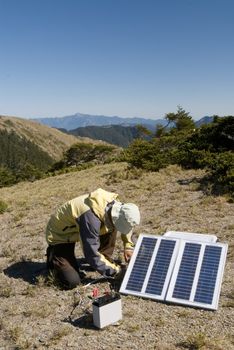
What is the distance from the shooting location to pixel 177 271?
6.73 meters

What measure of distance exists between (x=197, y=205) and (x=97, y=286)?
626 cm

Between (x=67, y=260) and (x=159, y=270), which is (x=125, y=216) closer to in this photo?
(x=159, y=270)

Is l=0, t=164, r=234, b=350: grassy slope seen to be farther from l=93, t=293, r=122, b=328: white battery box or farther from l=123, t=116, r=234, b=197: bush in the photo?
l=123, t=116, r=234, b=197: bush

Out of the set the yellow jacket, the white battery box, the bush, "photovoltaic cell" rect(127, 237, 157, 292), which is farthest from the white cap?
the bush

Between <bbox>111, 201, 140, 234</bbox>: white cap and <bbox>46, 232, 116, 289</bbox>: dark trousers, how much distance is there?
1.03 m

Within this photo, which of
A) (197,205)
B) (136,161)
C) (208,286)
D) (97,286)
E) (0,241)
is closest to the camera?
(208,286)

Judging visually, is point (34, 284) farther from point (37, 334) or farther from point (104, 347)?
point (104, 347)

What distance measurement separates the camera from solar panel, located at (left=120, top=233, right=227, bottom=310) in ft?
21.3

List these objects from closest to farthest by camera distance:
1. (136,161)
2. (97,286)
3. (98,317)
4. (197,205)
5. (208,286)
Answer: (98,317) → (208,286) → (97,286) → (197,205) → (136,161)

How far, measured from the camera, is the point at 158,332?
19.4 feet

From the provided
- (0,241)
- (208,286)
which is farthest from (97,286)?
(0,241)

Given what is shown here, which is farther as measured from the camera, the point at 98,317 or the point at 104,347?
the point at 98,317

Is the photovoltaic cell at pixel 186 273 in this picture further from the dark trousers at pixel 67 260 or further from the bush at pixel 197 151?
the bush at pixel 197 151

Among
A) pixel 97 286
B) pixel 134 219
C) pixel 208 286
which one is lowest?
pixel 97 286
